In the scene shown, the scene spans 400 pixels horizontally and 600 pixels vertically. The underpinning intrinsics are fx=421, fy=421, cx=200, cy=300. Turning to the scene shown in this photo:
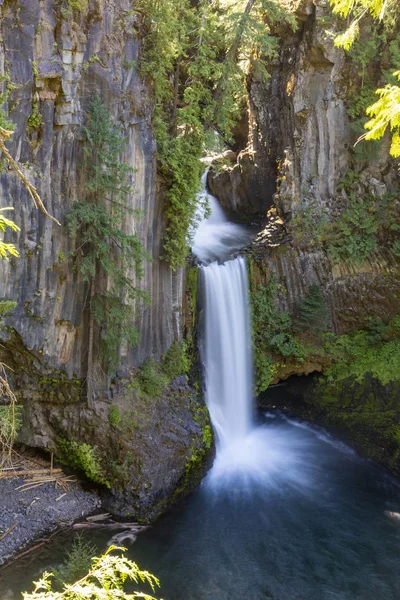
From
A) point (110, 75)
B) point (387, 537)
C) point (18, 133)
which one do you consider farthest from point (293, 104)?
point (387, 537)

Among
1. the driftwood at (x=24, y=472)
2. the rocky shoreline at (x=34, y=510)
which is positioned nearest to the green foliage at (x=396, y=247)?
the rocky shoreline at (x=34, y=510)

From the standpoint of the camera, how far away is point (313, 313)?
583 inches

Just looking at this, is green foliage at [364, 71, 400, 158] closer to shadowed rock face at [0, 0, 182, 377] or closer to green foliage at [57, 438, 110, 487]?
shadowed rock face at [0, 0, 182, 377]

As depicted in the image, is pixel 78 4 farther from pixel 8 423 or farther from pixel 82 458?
pixel 82 458

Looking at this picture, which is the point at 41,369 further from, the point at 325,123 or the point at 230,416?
the point at 325,123

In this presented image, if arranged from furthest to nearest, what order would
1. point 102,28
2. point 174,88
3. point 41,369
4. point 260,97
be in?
1. point 260,97
2. point 174,88
3. point 41,369
4. point 102,28

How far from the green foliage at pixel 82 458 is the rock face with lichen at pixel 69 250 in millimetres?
24

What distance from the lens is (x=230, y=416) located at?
13469mm

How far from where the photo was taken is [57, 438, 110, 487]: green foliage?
9.92 metres

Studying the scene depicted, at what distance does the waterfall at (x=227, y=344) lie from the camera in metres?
13.5

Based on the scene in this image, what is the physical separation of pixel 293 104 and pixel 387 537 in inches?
543

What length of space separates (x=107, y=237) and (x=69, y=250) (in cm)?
89

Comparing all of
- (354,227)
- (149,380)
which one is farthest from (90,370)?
(354,227)

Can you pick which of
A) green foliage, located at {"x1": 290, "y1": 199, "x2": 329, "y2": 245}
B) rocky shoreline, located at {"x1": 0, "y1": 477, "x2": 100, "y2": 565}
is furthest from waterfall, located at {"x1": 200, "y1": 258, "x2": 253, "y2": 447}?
rocky shoreline, located at {"x1": 0, "y1": 477, "x2": 100, "y2": 565}
